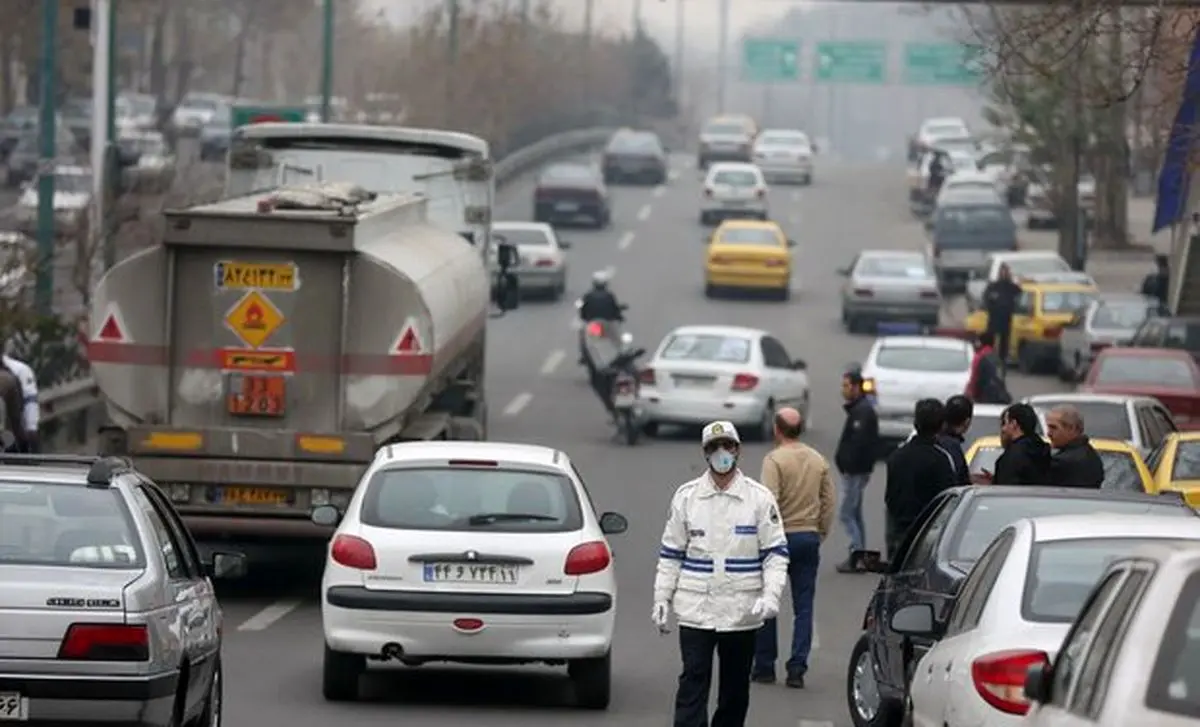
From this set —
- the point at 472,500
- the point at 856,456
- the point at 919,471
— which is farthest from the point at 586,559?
the point at 856,456

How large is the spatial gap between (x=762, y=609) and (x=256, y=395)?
857 centimetres

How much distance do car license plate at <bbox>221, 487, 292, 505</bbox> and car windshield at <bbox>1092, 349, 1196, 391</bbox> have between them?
14805mm

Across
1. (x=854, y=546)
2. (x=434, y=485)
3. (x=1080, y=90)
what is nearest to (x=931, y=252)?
(x=1080, y=90)

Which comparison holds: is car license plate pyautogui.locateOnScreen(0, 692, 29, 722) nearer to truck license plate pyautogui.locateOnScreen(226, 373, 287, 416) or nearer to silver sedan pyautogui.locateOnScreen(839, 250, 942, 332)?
truck license plate pyautogui.locateOnScreen(226, 373, 287, 416)

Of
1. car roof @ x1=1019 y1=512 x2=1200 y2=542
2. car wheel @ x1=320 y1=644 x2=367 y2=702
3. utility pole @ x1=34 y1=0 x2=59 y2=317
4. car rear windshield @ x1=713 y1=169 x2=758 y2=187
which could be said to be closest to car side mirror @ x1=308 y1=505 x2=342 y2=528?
car wheel @ x1=320 y1=644 x2=367 y2=702

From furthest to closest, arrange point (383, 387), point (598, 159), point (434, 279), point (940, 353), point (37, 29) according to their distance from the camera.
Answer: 1. point (598, 159)
2. point (37, 29)
3. point (940, 353)
4. point (434, 279)
5. point (383, 387)

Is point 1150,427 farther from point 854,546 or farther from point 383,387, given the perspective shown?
point 383,387

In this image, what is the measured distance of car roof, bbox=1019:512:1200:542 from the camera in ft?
35.2

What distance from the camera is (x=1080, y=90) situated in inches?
1208

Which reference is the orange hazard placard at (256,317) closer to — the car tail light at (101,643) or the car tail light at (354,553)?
the car tail light at (354,553)

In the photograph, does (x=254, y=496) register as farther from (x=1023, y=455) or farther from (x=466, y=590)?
(x=1023, y=455)

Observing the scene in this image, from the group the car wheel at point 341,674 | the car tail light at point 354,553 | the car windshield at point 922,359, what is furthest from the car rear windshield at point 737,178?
the car tail light at point 354,553

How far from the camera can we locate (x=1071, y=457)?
1689 cm

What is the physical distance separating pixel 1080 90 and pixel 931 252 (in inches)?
1367
